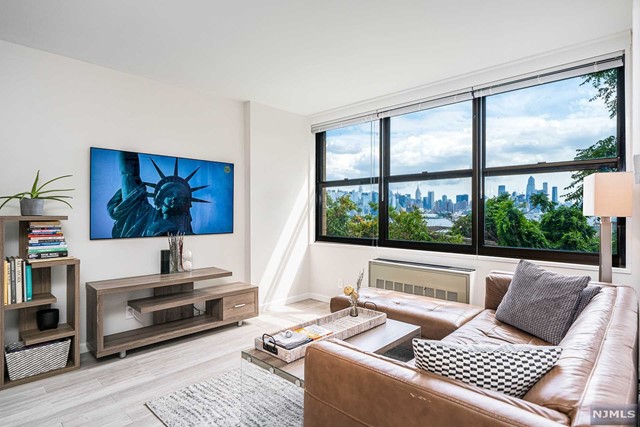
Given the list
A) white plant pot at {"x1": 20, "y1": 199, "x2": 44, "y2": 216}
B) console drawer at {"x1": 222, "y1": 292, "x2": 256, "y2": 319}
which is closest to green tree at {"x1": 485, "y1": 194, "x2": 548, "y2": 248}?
console drawer at {"x1": 222, "y1": 292, "x2": 256, "y2": 319}

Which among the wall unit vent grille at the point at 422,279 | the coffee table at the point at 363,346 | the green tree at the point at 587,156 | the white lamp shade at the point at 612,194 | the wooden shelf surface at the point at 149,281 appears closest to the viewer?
the coffee table at the point at 363,346

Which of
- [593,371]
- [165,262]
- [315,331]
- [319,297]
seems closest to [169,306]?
[165,262]

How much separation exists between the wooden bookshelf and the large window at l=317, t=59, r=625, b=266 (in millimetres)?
3059

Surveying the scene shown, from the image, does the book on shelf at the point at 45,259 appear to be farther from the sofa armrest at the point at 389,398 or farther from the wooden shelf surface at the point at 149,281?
the sofa armrest at the point at 389,398

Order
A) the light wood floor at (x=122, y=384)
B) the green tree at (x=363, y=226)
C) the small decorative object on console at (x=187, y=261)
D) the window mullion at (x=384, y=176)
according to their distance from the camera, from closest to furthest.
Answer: the light wood floor at (x=122, y=384) → the small decorative object on console at (x=187, y=261) → the window mullion at (x=384, y=176) → the green tree at (x=363, y=226)

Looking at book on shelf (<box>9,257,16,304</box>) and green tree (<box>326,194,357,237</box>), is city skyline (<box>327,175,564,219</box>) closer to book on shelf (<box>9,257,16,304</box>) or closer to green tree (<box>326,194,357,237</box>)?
green tree (<box>326,194,357,237</box>)

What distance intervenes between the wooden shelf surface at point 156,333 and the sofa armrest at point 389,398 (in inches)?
86.3

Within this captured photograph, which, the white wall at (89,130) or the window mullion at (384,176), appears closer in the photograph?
the white wall at (89,130)

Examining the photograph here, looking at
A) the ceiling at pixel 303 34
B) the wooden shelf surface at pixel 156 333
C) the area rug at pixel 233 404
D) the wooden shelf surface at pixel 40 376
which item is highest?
the ceiling at pixel 303 34

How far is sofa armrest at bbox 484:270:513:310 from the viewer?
2.78m

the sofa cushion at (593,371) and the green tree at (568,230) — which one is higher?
the green tree at (568,230)

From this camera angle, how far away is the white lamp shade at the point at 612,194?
2266 millimetres

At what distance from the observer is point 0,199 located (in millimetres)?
2695

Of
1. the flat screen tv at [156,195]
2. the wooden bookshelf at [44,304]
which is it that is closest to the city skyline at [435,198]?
the flat screen tv at [156,195]
